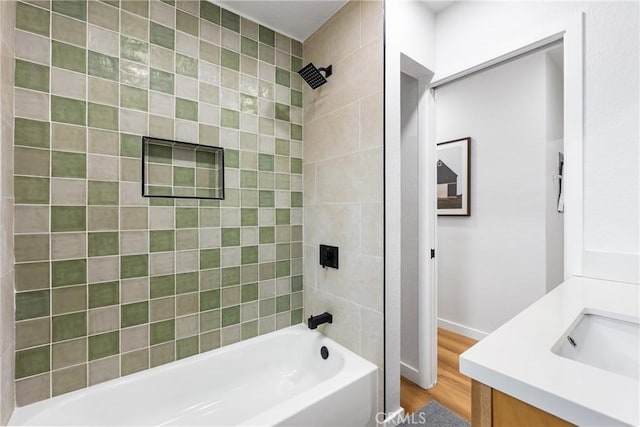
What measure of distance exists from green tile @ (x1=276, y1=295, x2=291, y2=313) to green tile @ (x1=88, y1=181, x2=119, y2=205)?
1102 mm

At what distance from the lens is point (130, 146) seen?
1378 mm

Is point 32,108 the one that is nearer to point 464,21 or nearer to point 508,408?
point 508,408

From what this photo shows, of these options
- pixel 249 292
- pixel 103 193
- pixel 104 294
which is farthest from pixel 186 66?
pixel 249 292

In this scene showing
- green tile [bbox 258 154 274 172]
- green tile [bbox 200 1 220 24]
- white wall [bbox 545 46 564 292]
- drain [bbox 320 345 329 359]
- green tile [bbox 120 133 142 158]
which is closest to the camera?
white wall [bbox 545 46 564 292]

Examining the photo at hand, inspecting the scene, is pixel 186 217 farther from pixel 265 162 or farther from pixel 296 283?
pixel 296 283

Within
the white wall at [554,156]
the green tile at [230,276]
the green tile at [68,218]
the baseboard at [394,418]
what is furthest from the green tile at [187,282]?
the white wall at [554,156]

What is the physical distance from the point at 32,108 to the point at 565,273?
2375mm

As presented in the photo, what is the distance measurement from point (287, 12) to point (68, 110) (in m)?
1.28

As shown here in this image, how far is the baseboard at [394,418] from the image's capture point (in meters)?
1.47

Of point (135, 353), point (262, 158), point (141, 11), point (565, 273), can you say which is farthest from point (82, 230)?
point (565, 273)

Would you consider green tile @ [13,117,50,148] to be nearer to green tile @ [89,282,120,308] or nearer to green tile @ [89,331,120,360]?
green tile @ [89,282,120,308]

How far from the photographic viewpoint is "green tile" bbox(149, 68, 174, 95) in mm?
1436

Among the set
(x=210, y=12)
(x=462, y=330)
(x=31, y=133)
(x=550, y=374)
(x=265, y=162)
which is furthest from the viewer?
(x=462, y=330)

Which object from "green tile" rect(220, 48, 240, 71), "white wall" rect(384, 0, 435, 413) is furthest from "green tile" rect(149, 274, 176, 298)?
"green tile" rect(220, 48, 240, 71)
